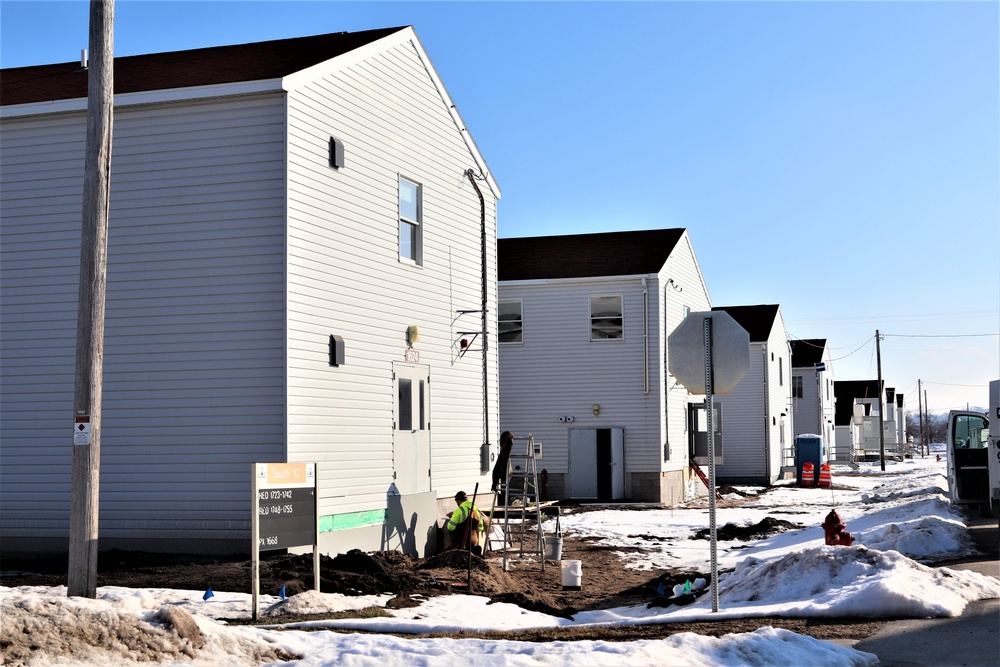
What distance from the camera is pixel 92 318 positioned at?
10.9 meters

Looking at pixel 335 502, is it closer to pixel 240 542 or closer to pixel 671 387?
pixel 240 542

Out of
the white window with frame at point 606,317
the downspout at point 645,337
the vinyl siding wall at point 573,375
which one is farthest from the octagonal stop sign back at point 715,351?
the white window with frame at point 606,317

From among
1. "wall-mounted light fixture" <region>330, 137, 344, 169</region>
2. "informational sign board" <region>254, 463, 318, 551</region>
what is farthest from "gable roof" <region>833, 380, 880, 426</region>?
"informational sign board" <region>254, 463, 318, 551</region>

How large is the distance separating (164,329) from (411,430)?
5.25 metres

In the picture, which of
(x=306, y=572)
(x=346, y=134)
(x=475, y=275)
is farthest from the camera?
(x=475, y=275)

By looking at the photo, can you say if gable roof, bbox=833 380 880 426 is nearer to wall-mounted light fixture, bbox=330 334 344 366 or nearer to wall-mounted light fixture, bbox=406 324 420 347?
wall-mounted light fixture, bbox=406 324 420 347

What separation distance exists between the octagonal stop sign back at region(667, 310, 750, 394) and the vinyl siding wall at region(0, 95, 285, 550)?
678 cm

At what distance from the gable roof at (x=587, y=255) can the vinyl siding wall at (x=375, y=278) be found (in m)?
11.5

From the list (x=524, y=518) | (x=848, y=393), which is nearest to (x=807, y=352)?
(x=848, y=393)

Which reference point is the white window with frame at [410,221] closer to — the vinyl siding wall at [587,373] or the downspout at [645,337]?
the vinyl siding wall at [587,373]

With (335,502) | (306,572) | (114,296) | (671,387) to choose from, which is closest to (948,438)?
(671,387)

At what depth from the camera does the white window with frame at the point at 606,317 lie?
113 ft

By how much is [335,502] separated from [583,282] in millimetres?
19401

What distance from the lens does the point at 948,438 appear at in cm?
2581
